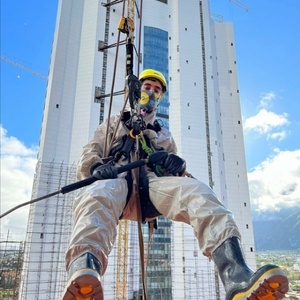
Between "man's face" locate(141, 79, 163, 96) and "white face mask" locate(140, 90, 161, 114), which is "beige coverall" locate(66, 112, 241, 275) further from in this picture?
"man's face" locate(141, 79, 163, 96)

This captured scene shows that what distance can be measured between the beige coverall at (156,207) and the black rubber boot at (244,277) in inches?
2.6

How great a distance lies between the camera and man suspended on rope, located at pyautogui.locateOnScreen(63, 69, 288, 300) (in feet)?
3.37

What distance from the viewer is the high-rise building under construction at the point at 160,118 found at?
12070mm

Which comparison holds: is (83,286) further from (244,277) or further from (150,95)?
(150,95)

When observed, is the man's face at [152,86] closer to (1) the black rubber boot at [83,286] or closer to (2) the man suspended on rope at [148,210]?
(2) the man suspended on rope at [148,210]

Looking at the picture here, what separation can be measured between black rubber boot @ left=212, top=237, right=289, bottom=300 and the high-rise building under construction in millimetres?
9872

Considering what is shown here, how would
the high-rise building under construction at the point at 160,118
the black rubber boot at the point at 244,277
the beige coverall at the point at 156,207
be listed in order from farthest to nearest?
the high-rise building under construction at the point at 160,118, the beige coverall at the point at 156,207, the black rubber boot at the point at 244,277

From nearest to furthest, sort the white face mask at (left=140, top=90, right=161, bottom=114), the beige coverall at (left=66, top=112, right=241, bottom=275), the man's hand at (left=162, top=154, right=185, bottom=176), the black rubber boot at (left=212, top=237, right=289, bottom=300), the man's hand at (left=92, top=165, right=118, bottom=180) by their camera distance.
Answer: the black rubber boot at (left=212, top=237, right=289, bottom=300) → the beige coverall at (left=66, top=112, right=241, bottom=275) → the man's hand at (left=92, top=165, right=118, bottom=180) → the man's hand at (left=162, top=154, right=185, bottom=176) → the white face mask at (left=140, top=90, right=161, bottom=114)

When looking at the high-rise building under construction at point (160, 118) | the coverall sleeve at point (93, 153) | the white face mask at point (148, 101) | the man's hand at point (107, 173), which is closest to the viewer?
the man's hand at point (107, 173)

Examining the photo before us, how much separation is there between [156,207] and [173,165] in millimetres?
281

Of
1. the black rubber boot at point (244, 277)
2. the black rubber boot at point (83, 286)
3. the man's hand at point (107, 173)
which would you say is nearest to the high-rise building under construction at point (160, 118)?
the man's hand at point (107, 173)

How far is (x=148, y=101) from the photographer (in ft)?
7.18

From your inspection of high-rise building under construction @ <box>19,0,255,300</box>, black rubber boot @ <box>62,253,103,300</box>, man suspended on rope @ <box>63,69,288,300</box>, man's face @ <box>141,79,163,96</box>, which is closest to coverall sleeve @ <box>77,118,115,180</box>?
man suspended on rope @ <box>63,69,288,300</box>

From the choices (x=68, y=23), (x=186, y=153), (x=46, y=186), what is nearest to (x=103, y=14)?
(x=68, y=23)
